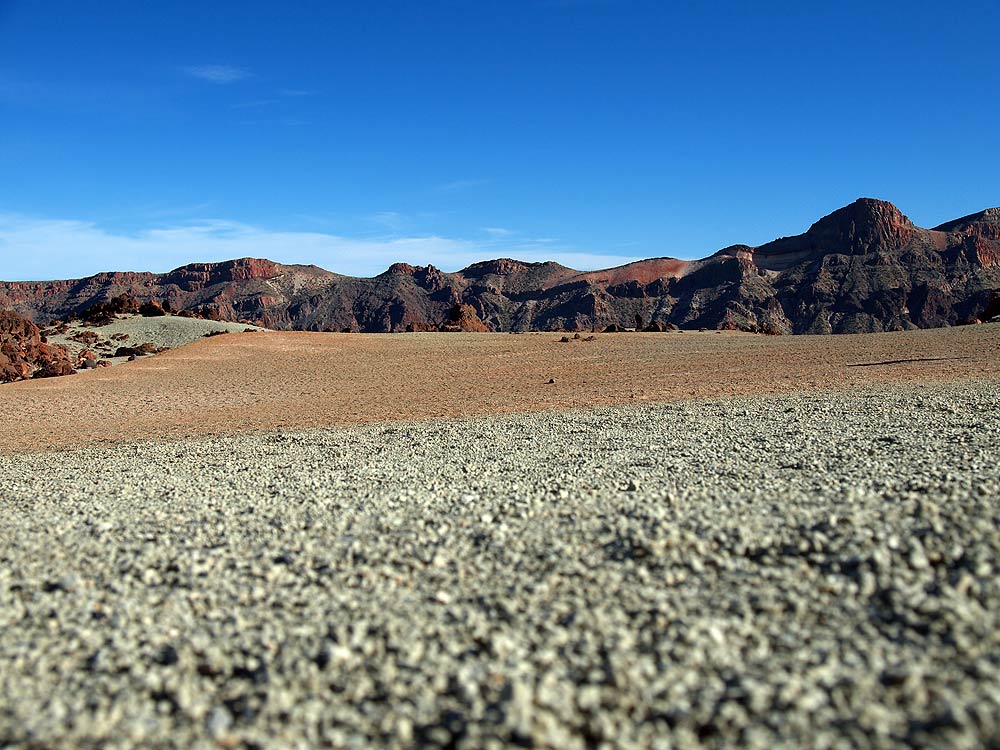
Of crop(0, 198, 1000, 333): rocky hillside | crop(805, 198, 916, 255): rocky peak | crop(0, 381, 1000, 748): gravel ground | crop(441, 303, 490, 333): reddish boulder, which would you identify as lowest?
crop(0, 381, 1000, 748): gravel ground

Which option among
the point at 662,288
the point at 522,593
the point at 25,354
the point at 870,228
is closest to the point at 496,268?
the point at 662,288

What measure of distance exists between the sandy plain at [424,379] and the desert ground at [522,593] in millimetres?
5505

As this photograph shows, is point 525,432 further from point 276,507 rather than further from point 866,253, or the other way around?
point 866,253

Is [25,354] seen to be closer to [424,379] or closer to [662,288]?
[424,379]

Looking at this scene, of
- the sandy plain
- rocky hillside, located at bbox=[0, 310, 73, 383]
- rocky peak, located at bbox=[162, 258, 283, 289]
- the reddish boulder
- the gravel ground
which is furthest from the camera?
rocky peak, located at bbox=[162, 258, 283, 289]

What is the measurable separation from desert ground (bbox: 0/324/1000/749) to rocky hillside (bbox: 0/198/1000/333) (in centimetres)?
8675

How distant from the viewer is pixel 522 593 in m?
5.13

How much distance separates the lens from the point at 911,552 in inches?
201

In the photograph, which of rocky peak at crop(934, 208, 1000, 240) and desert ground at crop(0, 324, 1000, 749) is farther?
rocky peak at crop(934, 208, 1000, 240)

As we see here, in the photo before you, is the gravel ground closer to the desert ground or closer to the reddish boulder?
the desert ground

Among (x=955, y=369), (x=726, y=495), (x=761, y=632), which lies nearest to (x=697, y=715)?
(x=761, y=632)

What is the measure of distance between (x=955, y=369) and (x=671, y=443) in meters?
13.1

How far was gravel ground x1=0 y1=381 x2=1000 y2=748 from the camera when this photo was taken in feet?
12.1

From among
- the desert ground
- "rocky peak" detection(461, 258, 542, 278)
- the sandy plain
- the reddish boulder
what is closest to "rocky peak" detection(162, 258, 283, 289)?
"rocky peak" detection(461, 258, 542, 278)
